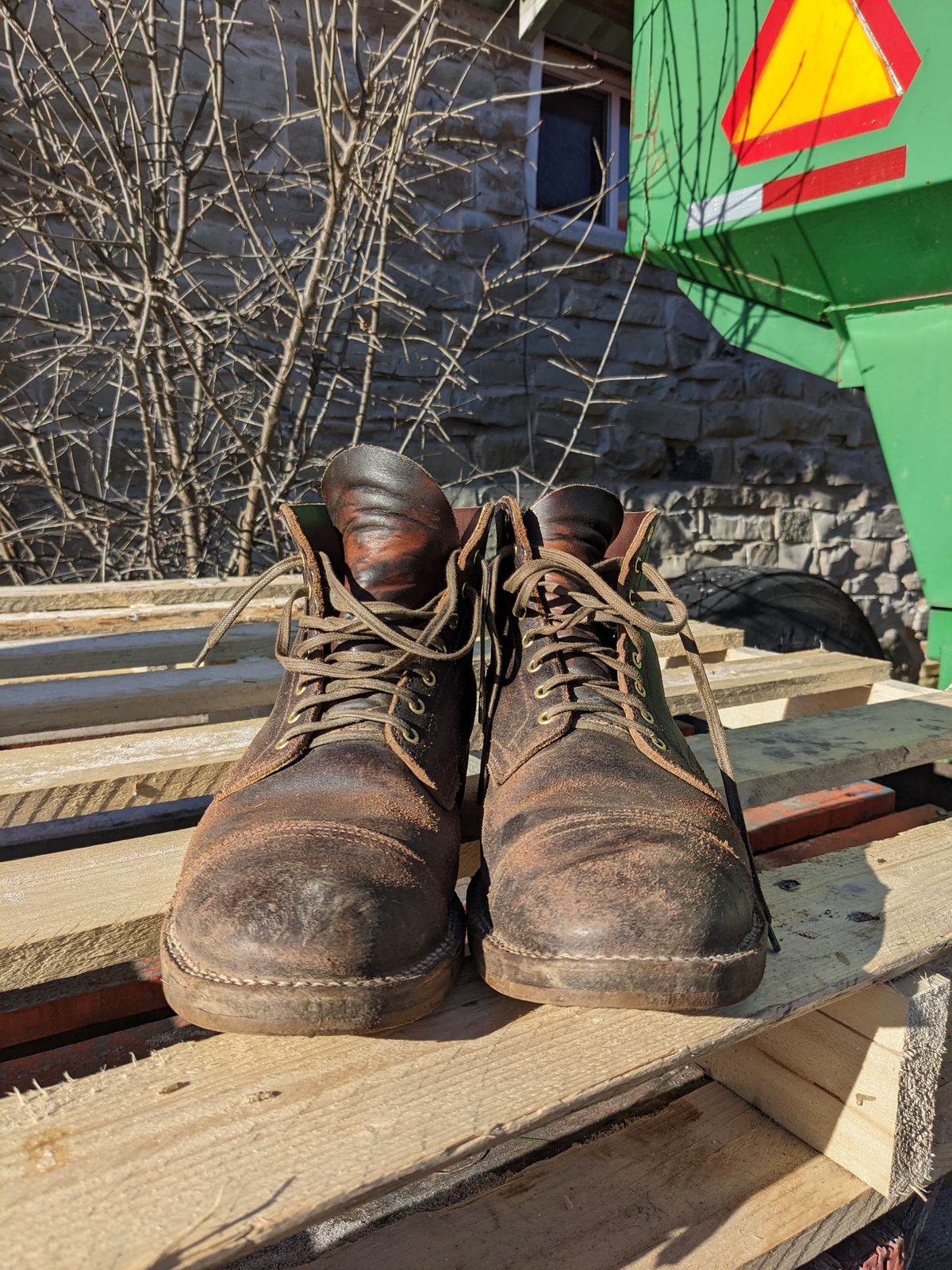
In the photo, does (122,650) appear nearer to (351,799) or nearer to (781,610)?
(351,799)

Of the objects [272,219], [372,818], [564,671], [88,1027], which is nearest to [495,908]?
[372,818]

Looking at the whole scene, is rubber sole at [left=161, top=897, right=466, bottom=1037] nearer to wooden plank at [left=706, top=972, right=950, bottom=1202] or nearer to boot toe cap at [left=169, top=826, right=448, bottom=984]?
boot toe cap at [left=169, top=826, right=448, bottom=984]

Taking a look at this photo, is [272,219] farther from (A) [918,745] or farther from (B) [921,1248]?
(B) [921,1248]

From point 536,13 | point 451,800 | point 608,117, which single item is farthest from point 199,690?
point 608,117

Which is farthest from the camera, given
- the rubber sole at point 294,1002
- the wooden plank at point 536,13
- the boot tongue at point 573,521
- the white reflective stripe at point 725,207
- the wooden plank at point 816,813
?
the wooden plank at point 536,13

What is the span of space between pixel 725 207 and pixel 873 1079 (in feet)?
8.82

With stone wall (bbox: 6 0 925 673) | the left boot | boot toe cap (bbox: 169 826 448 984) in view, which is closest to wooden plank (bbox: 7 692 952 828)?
the left boot

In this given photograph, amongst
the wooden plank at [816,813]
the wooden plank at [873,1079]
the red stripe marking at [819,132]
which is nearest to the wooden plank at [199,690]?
the wooden plank at [816,813]

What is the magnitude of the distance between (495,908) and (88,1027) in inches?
27.5

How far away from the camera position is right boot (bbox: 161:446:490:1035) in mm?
780

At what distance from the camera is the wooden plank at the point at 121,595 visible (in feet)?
7.84

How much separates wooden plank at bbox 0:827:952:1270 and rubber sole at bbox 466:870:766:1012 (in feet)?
0.15

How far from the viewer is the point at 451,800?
1081 mm

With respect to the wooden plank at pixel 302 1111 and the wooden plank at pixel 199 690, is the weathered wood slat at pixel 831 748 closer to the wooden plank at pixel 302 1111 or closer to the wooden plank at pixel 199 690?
the wooden plank at pixel 199 690
